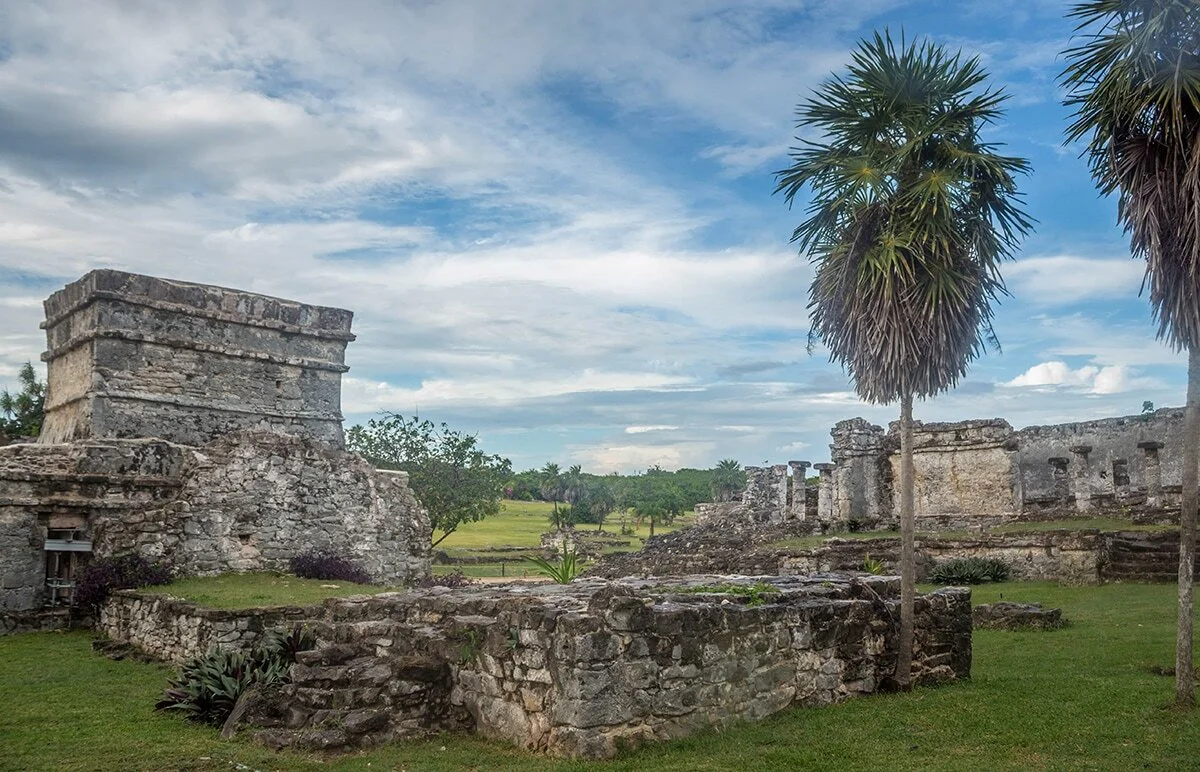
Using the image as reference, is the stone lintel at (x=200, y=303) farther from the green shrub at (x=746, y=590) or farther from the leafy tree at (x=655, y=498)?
the leafy tree at (x=655, y=498)

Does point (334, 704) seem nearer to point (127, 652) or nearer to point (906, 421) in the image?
point (906, 421)

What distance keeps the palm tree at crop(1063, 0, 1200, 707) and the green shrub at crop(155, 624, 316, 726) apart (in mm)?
9177

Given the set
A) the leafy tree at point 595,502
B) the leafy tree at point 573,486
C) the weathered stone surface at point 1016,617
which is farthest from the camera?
the leafy tree at point 573,486

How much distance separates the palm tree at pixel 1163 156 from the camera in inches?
338

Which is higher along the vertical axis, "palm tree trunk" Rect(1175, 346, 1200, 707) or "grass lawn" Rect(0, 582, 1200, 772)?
"palm tree trunk" Rect(1175, 346, 1200, 707)

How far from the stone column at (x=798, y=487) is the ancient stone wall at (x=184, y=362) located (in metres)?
16.8

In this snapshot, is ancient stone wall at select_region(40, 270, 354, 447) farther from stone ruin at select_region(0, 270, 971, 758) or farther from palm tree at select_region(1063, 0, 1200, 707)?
palm tree at select_region(1063, 0, 1200, 707)

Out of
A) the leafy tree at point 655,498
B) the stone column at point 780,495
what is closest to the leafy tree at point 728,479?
the leafy tree at point 655,498

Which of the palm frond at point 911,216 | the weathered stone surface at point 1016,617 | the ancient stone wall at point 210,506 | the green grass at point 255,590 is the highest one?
the palm frond at point 911,216

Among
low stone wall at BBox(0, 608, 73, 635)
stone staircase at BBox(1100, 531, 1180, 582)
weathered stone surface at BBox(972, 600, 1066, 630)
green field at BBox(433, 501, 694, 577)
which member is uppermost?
stone staircase at BBox(1100, 531, 1180, 582)

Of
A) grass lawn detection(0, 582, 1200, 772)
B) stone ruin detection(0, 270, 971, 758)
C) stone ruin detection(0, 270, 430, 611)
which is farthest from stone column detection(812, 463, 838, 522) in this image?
grass lawn detection(0, 582, 1200, 772)

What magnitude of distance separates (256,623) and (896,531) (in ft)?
63.4

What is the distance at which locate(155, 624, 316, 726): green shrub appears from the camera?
31.8 ft

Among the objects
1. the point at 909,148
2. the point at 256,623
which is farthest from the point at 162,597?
the point at 909,148
